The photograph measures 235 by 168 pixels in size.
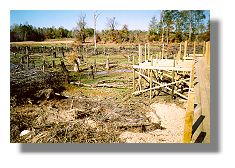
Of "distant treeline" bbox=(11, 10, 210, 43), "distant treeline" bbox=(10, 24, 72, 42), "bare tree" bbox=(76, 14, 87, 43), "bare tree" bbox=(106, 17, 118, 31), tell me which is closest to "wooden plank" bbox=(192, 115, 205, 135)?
"distant treeline" bbox=(11, 10, 210, 43)

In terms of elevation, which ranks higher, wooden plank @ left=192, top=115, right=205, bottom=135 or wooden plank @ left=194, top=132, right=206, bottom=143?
wooden plank @ left=192, top=115, right=205, bottom=135

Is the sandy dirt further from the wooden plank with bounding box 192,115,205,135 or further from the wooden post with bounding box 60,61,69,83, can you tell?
the wooden post with bounding box 60,61,69,83

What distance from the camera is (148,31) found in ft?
15.4

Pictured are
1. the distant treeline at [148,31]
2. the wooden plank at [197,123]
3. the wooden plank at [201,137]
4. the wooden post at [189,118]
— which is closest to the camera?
the wooden post at [189,118]

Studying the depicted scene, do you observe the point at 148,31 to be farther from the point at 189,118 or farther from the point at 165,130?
the point at 189,118

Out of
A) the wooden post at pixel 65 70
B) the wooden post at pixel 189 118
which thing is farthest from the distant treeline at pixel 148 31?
the wooden post at pixel 189 118

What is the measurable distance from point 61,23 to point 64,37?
25 centimetres

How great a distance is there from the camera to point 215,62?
438 centimetres

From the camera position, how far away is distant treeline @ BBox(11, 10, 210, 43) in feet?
14.7

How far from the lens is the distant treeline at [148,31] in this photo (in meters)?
4.47

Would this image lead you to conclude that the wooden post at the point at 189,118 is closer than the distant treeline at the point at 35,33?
Yes

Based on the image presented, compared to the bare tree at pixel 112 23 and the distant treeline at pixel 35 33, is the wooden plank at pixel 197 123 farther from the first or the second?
the distant treeline at pixel 35 33

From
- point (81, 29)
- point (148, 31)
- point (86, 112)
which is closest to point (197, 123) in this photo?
point (148, 31)
